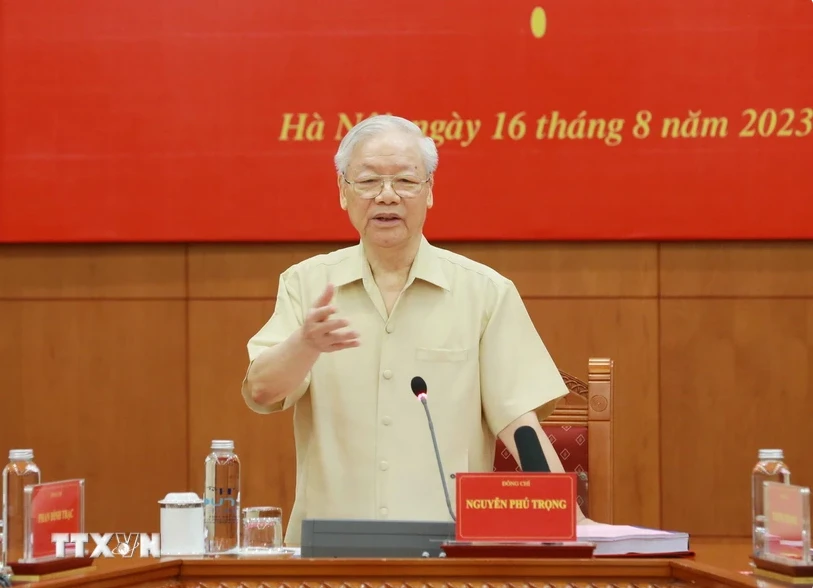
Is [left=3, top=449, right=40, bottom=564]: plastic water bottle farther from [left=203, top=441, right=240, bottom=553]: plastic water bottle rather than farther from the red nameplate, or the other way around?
[left=203, top=441, right=240, bottom=553]: plastic water bottle

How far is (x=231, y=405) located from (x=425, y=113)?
1245mm

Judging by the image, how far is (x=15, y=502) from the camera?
70.7 inches

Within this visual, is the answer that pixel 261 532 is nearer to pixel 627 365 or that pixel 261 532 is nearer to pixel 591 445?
pixel 591 445

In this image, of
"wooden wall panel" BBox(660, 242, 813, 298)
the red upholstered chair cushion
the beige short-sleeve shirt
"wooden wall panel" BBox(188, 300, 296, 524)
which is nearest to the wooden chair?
the red upholstered chair cushion

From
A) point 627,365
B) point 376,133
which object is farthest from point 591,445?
point 627,365

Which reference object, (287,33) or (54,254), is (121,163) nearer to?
(54,254)

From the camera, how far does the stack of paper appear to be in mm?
1848

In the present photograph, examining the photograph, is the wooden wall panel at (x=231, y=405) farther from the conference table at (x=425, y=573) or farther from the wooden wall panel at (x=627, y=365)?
the conference table at (x=425, y=573)

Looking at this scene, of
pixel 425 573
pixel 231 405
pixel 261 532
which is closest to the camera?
pixel 425 573

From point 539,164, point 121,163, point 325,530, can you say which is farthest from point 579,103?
point 325,530

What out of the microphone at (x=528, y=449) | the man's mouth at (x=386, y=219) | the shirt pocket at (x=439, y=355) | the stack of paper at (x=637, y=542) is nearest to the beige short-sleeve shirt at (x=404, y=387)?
the shirt pocket at (x=439, y=355)

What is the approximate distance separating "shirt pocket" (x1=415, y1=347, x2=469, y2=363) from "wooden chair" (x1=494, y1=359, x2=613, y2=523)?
1.45 feet

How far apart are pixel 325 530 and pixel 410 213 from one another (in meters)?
0.78

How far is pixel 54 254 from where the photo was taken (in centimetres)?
413
